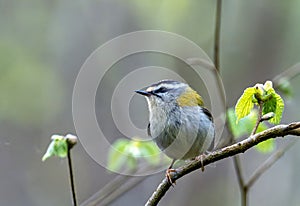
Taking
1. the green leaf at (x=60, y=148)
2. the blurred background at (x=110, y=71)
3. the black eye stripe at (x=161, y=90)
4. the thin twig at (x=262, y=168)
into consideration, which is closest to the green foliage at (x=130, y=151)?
the black eye stripe at (x=161, y=90)

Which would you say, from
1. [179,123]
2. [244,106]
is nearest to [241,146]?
[244,106]

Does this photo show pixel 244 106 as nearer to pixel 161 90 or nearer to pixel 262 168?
pixel 262 168

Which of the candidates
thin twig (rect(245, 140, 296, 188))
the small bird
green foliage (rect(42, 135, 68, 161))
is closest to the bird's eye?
the small bird

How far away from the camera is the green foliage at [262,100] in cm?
158

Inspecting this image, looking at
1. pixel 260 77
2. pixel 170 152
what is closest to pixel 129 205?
pixel 260 77

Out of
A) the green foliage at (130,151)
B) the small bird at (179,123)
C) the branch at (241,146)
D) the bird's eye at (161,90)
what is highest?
the branch at (241,146)

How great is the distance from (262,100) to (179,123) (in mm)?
1156

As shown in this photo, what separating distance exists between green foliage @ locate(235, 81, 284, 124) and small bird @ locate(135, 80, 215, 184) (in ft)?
3.13

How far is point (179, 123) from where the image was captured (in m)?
2.72

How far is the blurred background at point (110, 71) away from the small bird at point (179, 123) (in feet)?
9.17

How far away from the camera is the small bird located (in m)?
2.64

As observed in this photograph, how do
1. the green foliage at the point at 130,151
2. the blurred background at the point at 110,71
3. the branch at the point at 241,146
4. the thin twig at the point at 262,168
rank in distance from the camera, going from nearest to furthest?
the branch at the point at 241,146, the thin twig at the point at 262,168, the green foliage at the point at 130,151, the blurred background at the point at 110,71

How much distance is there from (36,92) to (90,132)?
1307mm

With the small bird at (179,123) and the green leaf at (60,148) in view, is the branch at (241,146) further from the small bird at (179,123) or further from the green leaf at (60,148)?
the small bird at (179,123)
